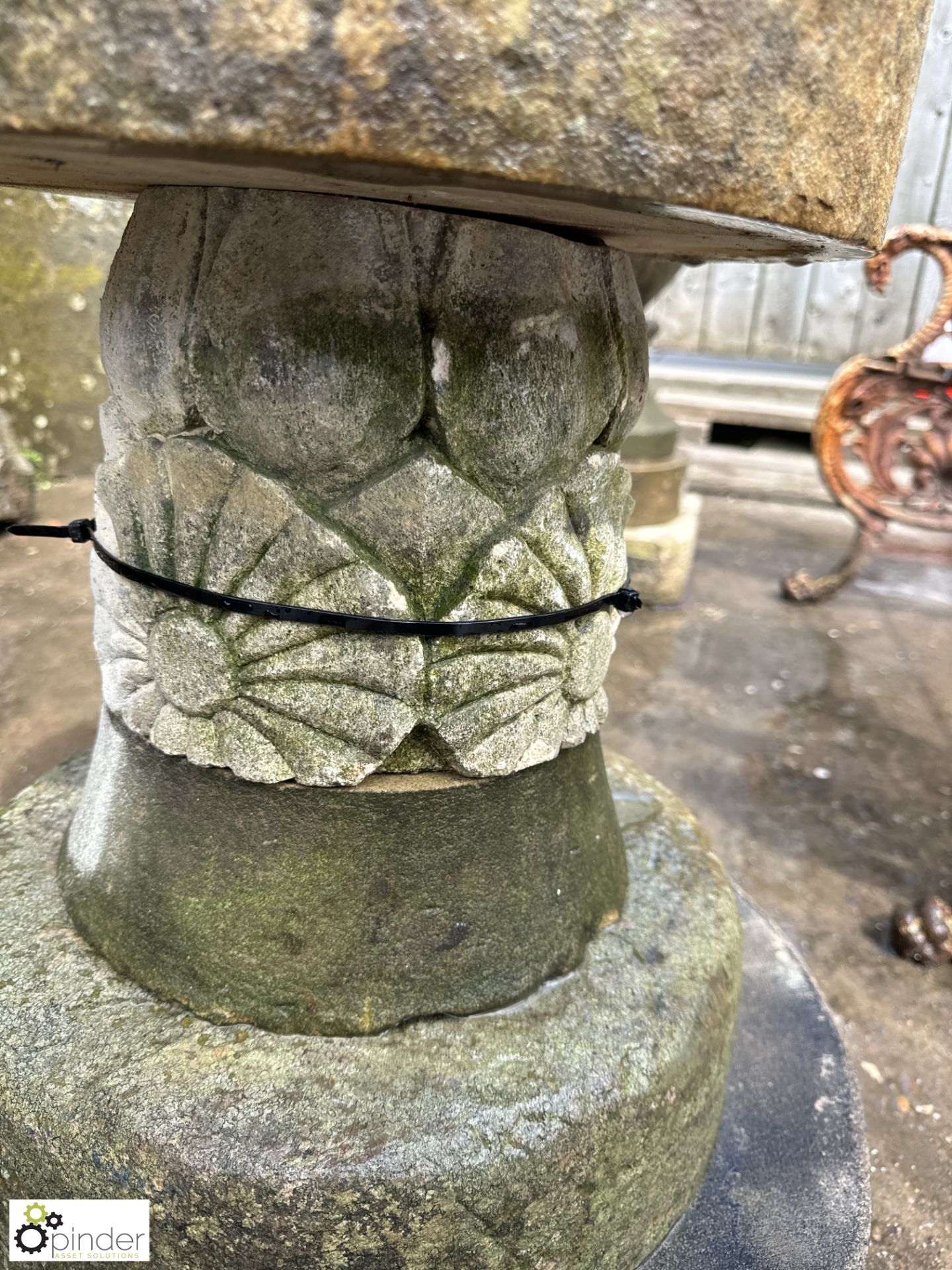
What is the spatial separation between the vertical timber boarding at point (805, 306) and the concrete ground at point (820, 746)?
150 cm

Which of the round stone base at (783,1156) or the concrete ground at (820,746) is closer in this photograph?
the round stone base at (783,1156)

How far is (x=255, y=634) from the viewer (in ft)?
2.63

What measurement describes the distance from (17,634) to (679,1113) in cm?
230

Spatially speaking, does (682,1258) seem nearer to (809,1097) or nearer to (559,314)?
(809,1097)

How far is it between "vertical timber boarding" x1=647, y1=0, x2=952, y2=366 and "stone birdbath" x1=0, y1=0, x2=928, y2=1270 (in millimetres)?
3848

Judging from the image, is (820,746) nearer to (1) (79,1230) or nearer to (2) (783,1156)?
(2) (783,1156)

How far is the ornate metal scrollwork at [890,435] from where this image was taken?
114 inches

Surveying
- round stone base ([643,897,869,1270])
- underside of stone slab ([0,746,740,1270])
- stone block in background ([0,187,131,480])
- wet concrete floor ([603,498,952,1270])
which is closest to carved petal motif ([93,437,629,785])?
underside of stone slab ([0,746,740,1270])

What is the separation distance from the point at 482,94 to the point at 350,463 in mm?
350

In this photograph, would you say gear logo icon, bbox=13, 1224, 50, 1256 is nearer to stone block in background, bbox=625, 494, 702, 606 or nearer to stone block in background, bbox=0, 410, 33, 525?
stone block in background, bbox=625, 494, 702, 606

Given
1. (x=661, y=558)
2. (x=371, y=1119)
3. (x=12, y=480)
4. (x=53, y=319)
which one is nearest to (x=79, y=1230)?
(x=371, y=1119)

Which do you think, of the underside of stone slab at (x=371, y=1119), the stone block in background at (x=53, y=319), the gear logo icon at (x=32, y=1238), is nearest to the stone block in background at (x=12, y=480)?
the stone block in background at (x=53, y=319)

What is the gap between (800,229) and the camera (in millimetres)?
614

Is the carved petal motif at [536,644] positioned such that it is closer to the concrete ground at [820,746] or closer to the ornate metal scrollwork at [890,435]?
the concrete ground at [820,746]
